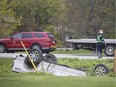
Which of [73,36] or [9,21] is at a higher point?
[9,21]

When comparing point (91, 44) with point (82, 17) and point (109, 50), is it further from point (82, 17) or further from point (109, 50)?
point (82, 17)

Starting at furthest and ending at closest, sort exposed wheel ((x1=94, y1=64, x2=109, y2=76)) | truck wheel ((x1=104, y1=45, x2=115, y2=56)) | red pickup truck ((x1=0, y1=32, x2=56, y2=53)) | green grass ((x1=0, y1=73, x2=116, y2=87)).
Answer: red pickup truck ((x1=0, y1=32, x2=56, y2=53)) → truck wheel ((x1=104, y1=45, x2=115, y2=56)) → exposed wheel ((x1=94, y1=64, x2=109, y2=76)) → green grass ((x1=0, y1=73, x2=116, y2=87))

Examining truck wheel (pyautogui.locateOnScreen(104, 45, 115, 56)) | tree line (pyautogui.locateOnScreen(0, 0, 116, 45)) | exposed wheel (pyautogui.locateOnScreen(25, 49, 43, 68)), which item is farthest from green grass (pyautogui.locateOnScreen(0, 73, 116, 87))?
tree line (pyautogui.locateOnScreen(0, 0, 116, 45))

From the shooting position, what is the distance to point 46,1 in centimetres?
5041

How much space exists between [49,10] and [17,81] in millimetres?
40489

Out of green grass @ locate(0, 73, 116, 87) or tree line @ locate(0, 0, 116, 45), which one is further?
tree line @ locate(0, 0, 116, 45)

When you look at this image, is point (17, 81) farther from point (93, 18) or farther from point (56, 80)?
point (93, 18)

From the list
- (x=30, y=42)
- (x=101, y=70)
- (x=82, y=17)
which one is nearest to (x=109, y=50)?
(x=30, y=42)

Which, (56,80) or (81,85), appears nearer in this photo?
(81,85)

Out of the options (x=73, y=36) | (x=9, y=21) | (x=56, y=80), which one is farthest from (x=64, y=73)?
(x=73, y=36)

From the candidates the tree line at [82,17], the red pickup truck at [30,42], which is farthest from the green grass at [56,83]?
the tree line at [82,17]

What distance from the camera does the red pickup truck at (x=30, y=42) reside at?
97.6 ft

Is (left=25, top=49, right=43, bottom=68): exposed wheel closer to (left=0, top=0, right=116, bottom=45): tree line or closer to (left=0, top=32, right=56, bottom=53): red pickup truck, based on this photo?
(left=0, top=32, right=56, bottom=53): red pickup truck

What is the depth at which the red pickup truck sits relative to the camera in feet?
97.6
